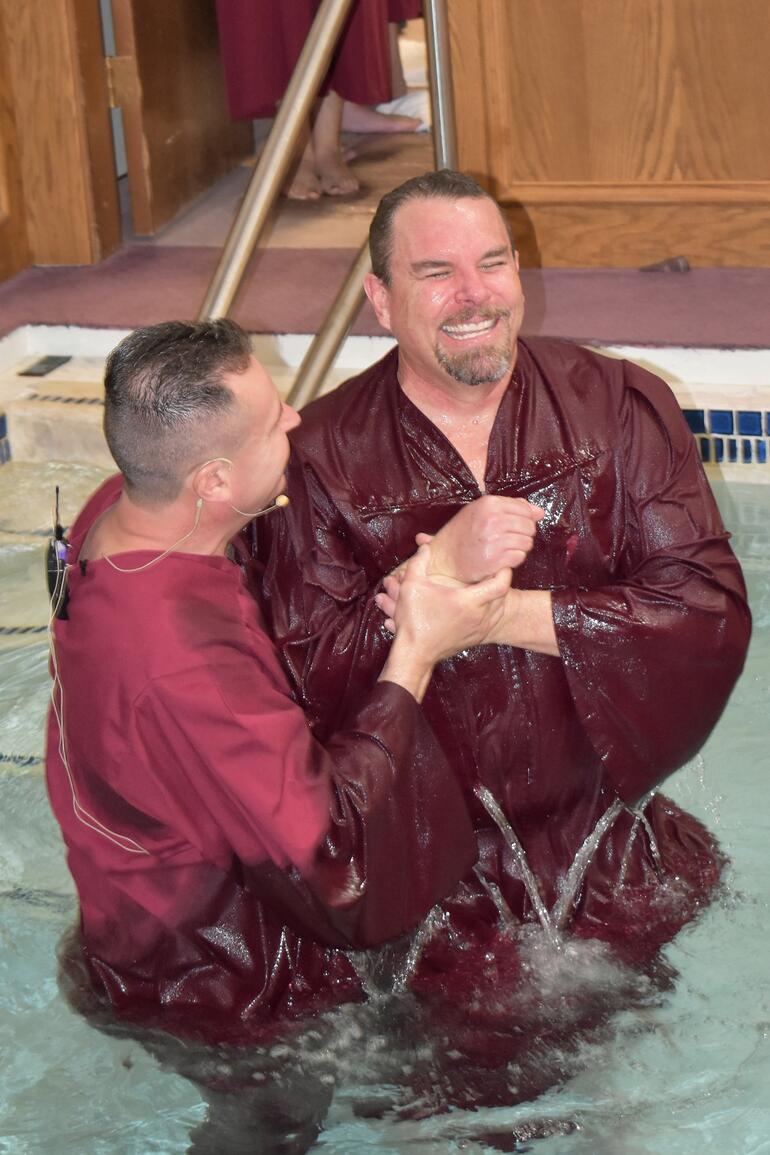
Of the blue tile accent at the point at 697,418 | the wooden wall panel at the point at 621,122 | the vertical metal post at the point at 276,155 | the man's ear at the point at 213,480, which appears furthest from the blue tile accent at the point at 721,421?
the man's ear at the point at 213,480

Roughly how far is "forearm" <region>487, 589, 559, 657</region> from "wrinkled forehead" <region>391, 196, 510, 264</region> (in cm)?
56

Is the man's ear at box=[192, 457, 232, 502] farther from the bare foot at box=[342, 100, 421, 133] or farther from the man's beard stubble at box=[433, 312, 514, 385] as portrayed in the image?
the bare foot at box=[342, 100, 421, 133]

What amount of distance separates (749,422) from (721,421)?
8 centimetres

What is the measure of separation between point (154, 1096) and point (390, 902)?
1.92 ft

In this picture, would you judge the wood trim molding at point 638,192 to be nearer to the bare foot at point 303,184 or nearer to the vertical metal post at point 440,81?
the bare foot at point 303,184

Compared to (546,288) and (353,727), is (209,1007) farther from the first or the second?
(546,288)

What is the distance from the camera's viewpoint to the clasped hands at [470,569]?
2.38 metres

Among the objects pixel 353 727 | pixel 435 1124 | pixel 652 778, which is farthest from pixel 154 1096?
pixel 652 778

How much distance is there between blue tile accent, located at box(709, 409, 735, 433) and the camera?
14.7ft

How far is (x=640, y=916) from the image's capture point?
263 centimetres

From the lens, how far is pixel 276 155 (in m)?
3.43

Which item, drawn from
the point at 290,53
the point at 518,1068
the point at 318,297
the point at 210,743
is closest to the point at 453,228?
the point at 210,743

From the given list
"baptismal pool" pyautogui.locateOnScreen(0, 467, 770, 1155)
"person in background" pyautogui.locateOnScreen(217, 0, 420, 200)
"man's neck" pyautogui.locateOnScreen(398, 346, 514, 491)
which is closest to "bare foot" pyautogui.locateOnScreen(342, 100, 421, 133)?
"person in background" pyautogui.locateOnScreen(217, 0, 420, 200)

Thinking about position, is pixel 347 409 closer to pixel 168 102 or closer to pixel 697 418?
pixel 697 418
